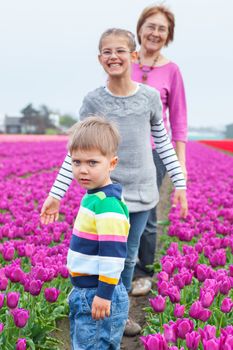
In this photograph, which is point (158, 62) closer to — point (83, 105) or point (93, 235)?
point (83, 105)

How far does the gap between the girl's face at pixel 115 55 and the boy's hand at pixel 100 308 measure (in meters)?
1.45

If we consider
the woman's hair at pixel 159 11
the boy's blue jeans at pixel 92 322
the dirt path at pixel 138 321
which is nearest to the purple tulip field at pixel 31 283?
the dirt path at pixel 138 321

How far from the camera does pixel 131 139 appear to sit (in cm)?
366

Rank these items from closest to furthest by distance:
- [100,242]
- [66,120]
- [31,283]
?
[100,242], [31,283], [66,120]

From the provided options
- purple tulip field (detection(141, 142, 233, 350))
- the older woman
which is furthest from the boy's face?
the older woman

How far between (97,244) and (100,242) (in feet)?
0.29

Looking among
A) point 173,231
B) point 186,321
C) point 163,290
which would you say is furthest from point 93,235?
point 173,231

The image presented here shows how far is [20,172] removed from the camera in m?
12.1

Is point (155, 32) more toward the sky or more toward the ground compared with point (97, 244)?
more toward the sky

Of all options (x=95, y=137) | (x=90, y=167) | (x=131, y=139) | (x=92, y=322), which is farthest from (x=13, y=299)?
(x=131, y=139)

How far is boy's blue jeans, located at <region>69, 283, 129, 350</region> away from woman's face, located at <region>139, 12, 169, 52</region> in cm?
240

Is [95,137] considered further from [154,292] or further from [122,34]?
[154,292]

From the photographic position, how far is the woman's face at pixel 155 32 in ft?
14.8

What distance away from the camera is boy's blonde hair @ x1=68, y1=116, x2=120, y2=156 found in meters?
2.66
